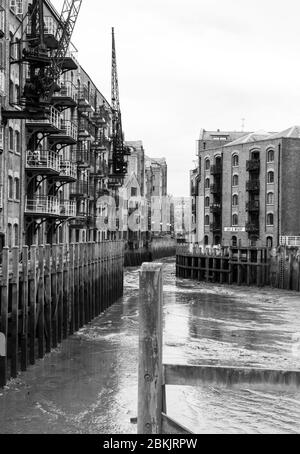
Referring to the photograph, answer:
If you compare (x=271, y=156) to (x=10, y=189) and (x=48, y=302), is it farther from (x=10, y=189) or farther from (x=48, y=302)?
(x=48, y=302)

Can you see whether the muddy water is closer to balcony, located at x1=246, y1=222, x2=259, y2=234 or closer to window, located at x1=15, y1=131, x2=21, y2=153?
window, located at x1=15, y1=131, x2=21, y2=153

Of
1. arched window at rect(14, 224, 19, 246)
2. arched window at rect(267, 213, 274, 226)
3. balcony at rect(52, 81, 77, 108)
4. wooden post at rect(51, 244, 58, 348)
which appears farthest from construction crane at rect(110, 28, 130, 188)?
wooden post at rect(51, 244, 58, 348)

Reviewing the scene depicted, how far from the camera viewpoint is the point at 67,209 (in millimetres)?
43656

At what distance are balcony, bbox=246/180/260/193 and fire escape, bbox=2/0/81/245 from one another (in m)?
28.3

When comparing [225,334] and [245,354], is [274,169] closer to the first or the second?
[225,334]

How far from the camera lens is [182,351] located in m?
21.8

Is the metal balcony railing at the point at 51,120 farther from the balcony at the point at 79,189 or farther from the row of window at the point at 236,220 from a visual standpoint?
the row of window at the point at 236,220

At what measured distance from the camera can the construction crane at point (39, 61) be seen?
105 ft

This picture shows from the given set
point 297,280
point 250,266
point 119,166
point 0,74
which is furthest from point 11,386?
point 119,166

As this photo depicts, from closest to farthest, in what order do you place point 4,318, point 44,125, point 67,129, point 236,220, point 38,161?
point 4,318
point 38,161
point 44,125
point 67,129
point 236,220

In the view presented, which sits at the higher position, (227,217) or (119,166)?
(119,166)

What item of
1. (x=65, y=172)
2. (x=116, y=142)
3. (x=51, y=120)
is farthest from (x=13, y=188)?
(x=116, y=142)

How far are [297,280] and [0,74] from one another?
88.7 feet

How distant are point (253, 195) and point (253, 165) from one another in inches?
126
